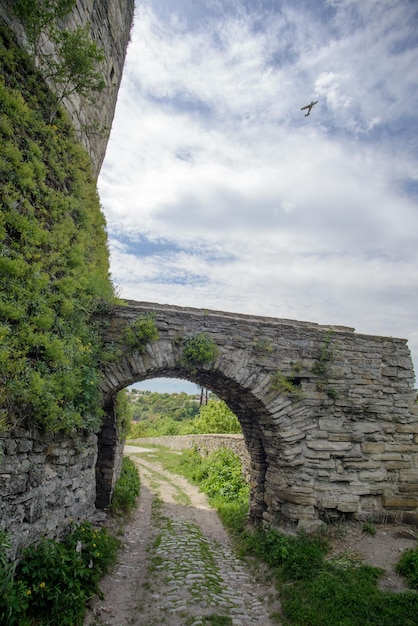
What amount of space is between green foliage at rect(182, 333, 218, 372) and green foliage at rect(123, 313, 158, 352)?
2.08 ft

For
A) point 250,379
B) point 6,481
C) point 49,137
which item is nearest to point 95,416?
point 6,481

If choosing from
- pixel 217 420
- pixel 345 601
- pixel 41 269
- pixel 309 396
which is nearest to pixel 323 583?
pixel 345 601

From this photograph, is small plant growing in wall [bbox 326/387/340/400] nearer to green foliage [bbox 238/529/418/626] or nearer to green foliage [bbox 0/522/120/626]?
green foliage [bbox 238/529/418/626]

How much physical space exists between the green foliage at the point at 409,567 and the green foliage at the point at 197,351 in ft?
14.5

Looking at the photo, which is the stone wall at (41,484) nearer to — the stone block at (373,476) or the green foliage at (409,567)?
the green foliage at (409,567)

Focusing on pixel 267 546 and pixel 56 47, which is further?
pixel 267 546

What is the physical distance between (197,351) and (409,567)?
4.74 m

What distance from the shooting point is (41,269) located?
4.87 m

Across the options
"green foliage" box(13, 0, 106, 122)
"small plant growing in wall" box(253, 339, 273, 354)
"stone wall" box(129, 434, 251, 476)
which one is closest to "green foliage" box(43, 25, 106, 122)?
"green foliage" box(13, 0, 106, 122)

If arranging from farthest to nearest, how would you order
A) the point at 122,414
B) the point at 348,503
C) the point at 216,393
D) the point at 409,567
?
the point at 122,414
the point at 216,393
the point at 348,503
the point at 409,567

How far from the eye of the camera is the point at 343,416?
7.45 metres

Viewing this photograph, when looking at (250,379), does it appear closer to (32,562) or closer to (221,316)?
(221,316)

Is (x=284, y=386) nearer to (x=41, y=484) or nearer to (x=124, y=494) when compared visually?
(x=41, y=484)

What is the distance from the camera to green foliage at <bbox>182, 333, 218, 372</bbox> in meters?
6.79
